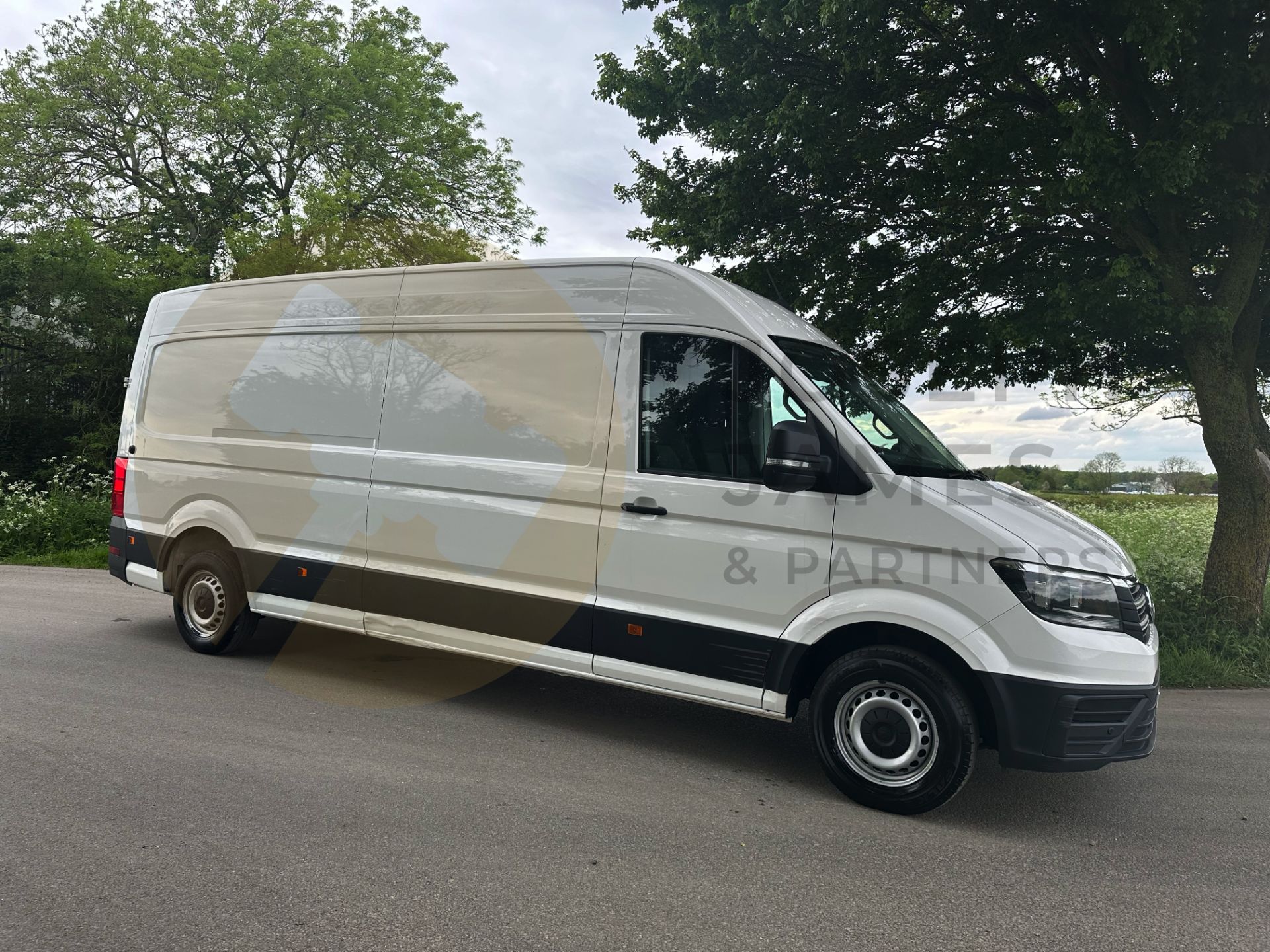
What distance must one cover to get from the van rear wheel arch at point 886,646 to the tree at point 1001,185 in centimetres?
367

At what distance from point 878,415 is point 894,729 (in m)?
1.54

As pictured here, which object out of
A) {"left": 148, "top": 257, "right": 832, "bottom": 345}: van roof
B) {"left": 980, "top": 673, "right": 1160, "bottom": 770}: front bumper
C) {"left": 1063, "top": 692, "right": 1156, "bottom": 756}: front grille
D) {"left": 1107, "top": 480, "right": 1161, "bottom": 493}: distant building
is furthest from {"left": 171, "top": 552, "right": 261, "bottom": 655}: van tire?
{"left": 1107, "top": 480, "right": 1161, "bottom": 493}: distant building

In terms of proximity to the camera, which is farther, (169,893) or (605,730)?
(605,730)

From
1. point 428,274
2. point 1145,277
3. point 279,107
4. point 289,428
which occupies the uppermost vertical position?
point 279,107

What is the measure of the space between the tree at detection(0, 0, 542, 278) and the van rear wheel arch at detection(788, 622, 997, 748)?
17.1 meters

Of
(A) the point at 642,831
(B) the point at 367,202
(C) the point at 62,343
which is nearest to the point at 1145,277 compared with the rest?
(A) the point at 642,831

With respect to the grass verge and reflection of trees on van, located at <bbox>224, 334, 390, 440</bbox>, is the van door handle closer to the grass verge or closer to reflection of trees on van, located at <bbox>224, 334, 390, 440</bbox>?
reflection of trees on van, located at <bbox>224, 334, 390, 440</bbox>

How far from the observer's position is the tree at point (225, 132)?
66.6 feet

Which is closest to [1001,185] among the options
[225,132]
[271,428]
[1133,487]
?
[1133,487]

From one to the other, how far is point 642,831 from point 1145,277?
→ 5.96 m

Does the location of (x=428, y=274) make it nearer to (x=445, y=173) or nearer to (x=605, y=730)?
(x=605, y=730)

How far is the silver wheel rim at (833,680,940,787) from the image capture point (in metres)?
3.91

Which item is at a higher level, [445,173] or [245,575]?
[445,173]

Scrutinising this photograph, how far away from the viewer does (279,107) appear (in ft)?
68.5
